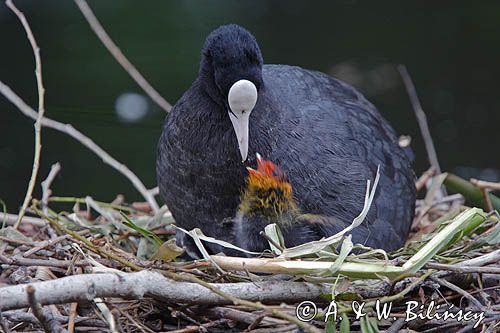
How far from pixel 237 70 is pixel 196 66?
2.38 m

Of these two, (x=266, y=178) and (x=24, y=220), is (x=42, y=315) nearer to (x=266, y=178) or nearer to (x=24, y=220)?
(x=266, y=178)

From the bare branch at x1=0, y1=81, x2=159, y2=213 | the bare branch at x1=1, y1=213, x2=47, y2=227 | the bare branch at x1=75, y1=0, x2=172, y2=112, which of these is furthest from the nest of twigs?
the bare branch at x1=75, y1=0, x2=172, y2=112

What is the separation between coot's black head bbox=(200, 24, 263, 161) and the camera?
258cm

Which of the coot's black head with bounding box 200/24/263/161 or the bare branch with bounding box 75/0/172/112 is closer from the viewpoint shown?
the coot's black head with bounding box 200/24/263/161

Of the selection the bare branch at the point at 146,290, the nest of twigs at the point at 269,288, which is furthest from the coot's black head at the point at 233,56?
the bare branch at the point at 146,290

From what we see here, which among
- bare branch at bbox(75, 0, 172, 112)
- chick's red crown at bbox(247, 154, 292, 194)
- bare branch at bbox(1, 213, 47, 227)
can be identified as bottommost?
bare branch at bbox(1, 213, 47, 227)

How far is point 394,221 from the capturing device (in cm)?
311

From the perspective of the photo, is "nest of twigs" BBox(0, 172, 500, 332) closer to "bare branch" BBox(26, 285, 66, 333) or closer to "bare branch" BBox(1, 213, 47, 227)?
"bare branch" BBox(26, 285, 66, 333)

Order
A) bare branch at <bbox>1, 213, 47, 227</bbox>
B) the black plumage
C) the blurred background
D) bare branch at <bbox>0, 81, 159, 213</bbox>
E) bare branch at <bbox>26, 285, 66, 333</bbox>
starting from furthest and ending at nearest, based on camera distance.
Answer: the blurred background
bare branch at <bbox>0, 81, 159, 213</bbox>
bare branch at <bbox>1, 213, 47, 227</bbox>
the black plumage
bare branch at <bbox>26, 285, 66, 333</bbox>

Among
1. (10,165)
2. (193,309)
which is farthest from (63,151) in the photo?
(193,309)

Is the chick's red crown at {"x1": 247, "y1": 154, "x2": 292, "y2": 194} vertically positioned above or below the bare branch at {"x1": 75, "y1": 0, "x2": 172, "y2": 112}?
below

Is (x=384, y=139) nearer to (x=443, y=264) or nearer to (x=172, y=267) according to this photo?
(x=443, y=264)

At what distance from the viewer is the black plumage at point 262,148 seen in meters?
2.71

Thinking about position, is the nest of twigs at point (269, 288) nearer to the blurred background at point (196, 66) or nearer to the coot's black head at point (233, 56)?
the coot's black head at point (233, 56)
